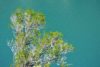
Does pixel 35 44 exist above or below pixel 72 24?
below

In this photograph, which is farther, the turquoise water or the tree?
the turquoise water

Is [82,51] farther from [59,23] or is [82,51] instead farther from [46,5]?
[46,5]

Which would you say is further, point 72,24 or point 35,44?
point 72,24

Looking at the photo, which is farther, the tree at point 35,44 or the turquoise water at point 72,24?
the turquoise water at point 72,24

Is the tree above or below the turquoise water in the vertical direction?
below
